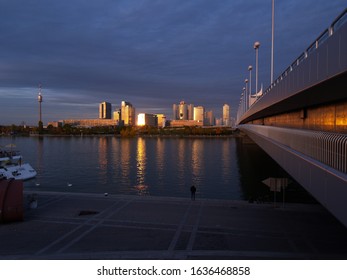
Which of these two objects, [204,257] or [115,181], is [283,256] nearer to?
[204,257]

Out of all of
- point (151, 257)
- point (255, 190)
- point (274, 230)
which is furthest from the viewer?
point (255, 190)

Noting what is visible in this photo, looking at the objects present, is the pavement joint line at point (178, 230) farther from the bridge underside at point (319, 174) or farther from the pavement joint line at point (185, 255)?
the bridge underside at point (319, 174)

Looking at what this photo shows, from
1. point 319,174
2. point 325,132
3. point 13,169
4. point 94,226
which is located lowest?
point 13,169

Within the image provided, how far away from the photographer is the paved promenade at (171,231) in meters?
11.2

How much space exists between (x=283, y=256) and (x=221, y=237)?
102 inches

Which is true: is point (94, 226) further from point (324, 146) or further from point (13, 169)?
point (13, 169)

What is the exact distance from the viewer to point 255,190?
104 feet

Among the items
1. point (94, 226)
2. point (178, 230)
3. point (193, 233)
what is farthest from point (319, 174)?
point (94, 226)

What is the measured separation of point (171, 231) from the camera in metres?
13.5

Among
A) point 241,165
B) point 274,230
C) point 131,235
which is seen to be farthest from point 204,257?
point 241,165

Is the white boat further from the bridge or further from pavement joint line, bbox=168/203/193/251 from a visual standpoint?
the bridge

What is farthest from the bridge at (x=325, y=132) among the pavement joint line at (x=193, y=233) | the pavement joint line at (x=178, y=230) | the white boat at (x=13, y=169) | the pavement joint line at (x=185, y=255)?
the white boat at (x=13, y=169)

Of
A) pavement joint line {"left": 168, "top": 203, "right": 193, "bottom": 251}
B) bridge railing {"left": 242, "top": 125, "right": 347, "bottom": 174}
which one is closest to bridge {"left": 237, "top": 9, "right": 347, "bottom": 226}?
bridge railing {"left": 242, "top": 125, "right": 347, "bottom": 174}

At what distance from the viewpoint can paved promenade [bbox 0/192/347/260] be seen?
1124 centimetres
